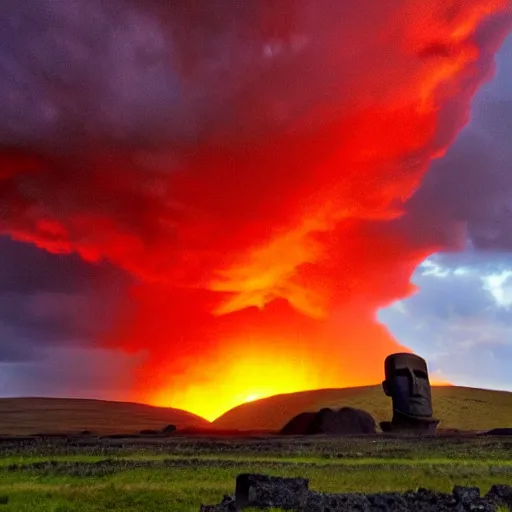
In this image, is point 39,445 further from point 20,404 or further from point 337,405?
point 20,404

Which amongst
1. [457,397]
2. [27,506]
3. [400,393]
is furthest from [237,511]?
[457,397]

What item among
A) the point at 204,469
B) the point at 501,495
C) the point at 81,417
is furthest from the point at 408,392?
the point at 81,417

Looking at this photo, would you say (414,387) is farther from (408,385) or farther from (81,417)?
(81,417)

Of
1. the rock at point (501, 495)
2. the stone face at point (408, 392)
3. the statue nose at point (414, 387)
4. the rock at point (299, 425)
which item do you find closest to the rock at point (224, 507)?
the rock at point (501, 495)

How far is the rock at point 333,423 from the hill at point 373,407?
1587 centimetres

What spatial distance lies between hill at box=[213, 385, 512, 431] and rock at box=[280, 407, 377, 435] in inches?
625

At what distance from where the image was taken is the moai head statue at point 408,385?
183ft

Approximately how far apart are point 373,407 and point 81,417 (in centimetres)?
4045

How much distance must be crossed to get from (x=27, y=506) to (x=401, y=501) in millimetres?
10787

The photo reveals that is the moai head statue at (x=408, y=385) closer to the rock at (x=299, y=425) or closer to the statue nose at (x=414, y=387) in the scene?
the statue nose at (x=414, y=387)

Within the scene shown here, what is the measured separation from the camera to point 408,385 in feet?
186

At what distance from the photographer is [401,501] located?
15219 millimetres

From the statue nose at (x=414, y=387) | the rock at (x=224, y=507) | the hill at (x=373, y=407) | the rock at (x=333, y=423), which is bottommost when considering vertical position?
the rock at (x=224, y=507)

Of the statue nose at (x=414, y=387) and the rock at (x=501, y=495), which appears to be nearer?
the rock at (x=501, y=495)
